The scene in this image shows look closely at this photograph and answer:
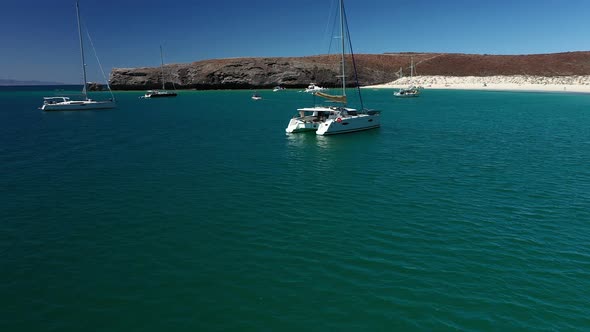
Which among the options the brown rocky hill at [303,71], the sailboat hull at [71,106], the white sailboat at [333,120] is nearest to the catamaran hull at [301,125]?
the white sailboat at [333,120]

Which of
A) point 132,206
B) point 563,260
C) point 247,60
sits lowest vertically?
point 563,260

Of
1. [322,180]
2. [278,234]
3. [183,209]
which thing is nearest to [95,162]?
[183,209]

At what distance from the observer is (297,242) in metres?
13.7

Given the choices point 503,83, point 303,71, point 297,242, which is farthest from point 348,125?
point 303,71

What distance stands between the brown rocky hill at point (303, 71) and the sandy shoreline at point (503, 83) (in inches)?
662

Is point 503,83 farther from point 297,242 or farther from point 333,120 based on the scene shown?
point 297,242

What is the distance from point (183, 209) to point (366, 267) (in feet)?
28.8

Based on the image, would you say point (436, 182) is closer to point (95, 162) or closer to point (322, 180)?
point (322, 180)

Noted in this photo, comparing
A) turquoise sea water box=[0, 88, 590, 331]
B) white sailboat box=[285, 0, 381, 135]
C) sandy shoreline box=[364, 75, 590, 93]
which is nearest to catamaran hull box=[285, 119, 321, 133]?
white sailboat box=[285, 0, 381, 135]

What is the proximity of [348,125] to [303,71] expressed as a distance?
131055 millimetres

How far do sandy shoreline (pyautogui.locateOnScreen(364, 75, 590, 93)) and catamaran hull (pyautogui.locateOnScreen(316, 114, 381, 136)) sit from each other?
306ft

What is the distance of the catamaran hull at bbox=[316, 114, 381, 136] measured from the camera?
38531 millimetres

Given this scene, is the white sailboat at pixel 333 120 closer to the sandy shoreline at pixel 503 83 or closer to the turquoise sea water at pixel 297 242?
the turquoise sea water at pixel 297 242

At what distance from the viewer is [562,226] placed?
1492 centimetres
